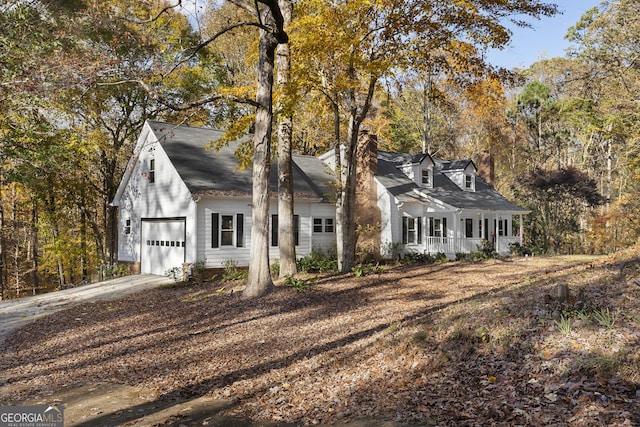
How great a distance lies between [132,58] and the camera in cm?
2544

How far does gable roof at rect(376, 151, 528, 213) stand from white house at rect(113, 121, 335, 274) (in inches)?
160

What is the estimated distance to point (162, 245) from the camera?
2011cm

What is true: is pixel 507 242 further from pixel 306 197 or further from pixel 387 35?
pixel 387 35

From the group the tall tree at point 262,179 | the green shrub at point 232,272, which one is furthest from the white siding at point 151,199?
the tall tree at point 262,179

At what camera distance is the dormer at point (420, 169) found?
87.4 ft

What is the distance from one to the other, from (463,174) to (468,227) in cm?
406

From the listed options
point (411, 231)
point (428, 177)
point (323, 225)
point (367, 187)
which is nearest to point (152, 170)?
point (323, 225)

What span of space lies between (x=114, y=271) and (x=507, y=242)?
73.7 ft

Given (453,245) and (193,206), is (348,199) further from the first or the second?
(453,245)

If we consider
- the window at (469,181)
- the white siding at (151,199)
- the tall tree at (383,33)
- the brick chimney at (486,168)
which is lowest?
the white siding at (151,199)

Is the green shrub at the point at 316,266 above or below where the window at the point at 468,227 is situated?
below

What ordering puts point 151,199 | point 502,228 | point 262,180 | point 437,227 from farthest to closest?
point 502,228 → point 437,227 → point 151,199 → point 262,180

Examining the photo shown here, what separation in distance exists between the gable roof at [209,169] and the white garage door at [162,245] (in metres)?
2.00

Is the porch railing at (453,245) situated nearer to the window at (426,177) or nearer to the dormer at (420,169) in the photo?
the dormer at (420,169)
